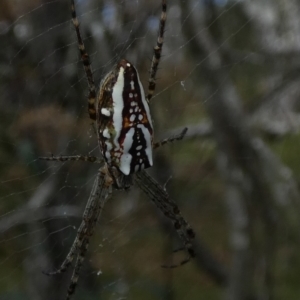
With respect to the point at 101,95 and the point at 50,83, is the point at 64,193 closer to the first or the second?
the point at 50,83

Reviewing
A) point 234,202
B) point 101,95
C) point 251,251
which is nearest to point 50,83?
point 101,95

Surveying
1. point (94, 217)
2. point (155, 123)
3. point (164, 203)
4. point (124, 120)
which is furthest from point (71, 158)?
point (155, 123)

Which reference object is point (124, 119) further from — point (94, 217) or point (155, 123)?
point (155, 123)

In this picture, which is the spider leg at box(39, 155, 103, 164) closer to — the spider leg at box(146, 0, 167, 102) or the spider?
the spider

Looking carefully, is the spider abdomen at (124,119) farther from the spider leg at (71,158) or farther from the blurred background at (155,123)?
the blurred background at (155,123)

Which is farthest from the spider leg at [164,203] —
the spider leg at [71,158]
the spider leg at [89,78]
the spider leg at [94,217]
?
the spider leg at [89,78]

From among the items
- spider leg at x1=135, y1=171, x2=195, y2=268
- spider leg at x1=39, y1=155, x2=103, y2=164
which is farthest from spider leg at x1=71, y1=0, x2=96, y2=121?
spider leg at x1=135, y1=171, x2=195, y2=268
